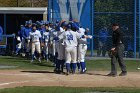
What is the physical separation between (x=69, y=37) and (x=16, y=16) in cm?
1870

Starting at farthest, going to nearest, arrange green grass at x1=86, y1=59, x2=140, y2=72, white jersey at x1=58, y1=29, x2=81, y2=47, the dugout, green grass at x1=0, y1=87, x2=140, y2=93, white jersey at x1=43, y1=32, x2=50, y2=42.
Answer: the dugout → white jersey at x1=43, y1=32, x2=50, y2=42 → green grass at x1=86, y1=59, x2=140, y2=72 → white jersey at x1=58, y1=29, x2=81, y2=47 → green grass at x1=0, y1=87, x2=140, y2=93

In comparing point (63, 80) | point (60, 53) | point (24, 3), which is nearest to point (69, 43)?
point (60, 53)

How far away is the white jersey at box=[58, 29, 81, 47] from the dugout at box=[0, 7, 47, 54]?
666 inches

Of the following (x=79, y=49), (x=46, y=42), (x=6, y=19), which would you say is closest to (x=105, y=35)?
(x=46, y=42)

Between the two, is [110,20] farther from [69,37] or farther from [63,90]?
[63,90]

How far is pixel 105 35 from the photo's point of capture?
86.0 feet

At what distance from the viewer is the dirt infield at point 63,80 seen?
14.6m

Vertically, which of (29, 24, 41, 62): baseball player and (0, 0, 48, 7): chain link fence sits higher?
(0, 0, 48, 7): chain link fence

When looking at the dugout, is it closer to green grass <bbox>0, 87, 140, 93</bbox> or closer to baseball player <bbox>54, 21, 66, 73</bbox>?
baseball player <bbox>54, 21, 66, 73</bbox>

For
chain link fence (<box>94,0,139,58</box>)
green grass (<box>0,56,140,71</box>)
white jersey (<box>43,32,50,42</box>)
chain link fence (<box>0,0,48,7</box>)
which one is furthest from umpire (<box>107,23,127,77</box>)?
chain link fence (<box>0,0,48,7</box>)

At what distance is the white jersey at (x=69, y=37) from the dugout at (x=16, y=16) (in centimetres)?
1691

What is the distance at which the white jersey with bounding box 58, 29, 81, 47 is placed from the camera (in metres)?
16.9

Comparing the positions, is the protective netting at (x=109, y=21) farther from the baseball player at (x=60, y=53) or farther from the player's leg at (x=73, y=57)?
the player's leg at (x=73, y=57)

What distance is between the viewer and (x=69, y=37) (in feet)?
55.5
